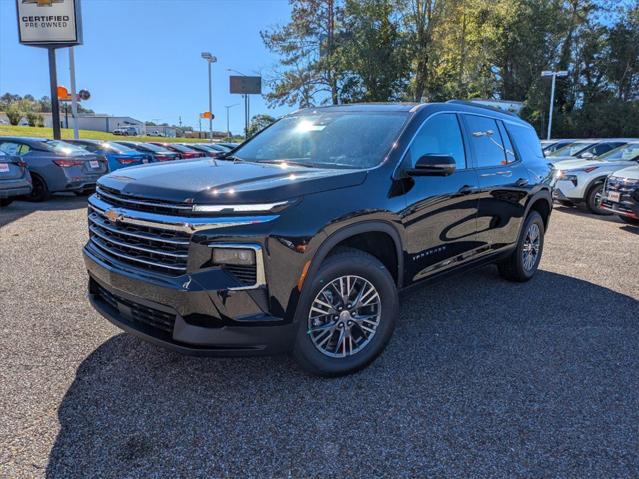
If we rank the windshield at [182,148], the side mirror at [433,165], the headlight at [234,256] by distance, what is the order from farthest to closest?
the windshield at [182,148], the side mirror at [433,165], the headlight at [234,256]

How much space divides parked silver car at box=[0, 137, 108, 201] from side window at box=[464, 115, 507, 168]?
984 cm

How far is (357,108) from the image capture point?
169 inches

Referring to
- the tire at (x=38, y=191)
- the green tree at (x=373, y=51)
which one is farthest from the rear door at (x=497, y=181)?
the green tree at (x=373, y=51)

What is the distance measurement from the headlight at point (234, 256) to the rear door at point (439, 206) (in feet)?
4.21

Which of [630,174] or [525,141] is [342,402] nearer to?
[525,141]

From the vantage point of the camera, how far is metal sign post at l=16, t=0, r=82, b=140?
66.1 feet

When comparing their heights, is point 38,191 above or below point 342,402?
above

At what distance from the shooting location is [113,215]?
9.86ft

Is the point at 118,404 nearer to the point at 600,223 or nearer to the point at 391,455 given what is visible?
the point at 391,455

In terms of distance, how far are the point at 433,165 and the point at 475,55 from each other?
124 ft

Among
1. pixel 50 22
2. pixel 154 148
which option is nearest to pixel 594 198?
pixel 154 148

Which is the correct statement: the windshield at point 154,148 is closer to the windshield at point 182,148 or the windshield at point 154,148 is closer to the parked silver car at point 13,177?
the windshield at point 182,148

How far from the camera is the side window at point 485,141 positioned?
14.5 ft

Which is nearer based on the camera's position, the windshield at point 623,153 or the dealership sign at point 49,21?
the windshield at point 623,153
